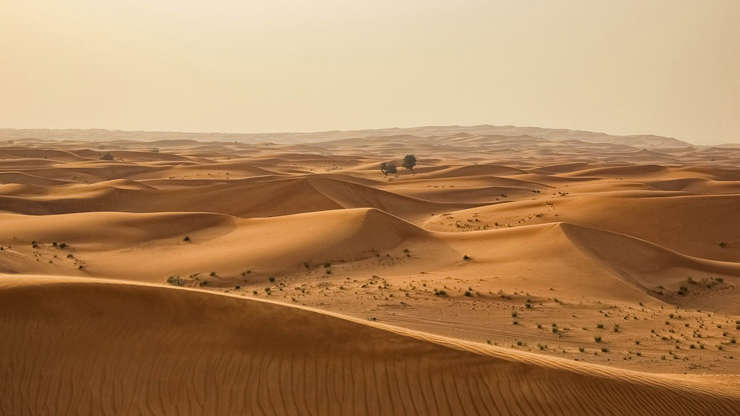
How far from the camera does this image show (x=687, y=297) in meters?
18.4

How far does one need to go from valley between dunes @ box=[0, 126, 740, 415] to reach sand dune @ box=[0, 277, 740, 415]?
22mm

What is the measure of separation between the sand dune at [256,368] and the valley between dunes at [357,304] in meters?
0.02

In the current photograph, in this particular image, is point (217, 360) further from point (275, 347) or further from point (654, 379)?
point (654, 379)

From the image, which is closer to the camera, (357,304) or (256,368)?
(256,368)

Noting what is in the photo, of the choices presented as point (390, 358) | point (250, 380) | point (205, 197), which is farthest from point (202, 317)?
point (205, 197)

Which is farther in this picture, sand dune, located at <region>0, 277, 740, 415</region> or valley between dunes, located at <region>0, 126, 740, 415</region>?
valley between dunes, located at <region>0, 126, 740, 415</region>

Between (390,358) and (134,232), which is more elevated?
(390,358)

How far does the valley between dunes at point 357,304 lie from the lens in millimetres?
6870

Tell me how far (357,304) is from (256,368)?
24.8ft

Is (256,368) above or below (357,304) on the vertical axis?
above

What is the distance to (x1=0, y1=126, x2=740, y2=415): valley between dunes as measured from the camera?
687 centimetres

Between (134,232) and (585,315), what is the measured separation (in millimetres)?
17391

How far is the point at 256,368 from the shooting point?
7168 mm

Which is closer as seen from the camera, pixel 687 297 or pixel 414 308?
pixel 414 308
